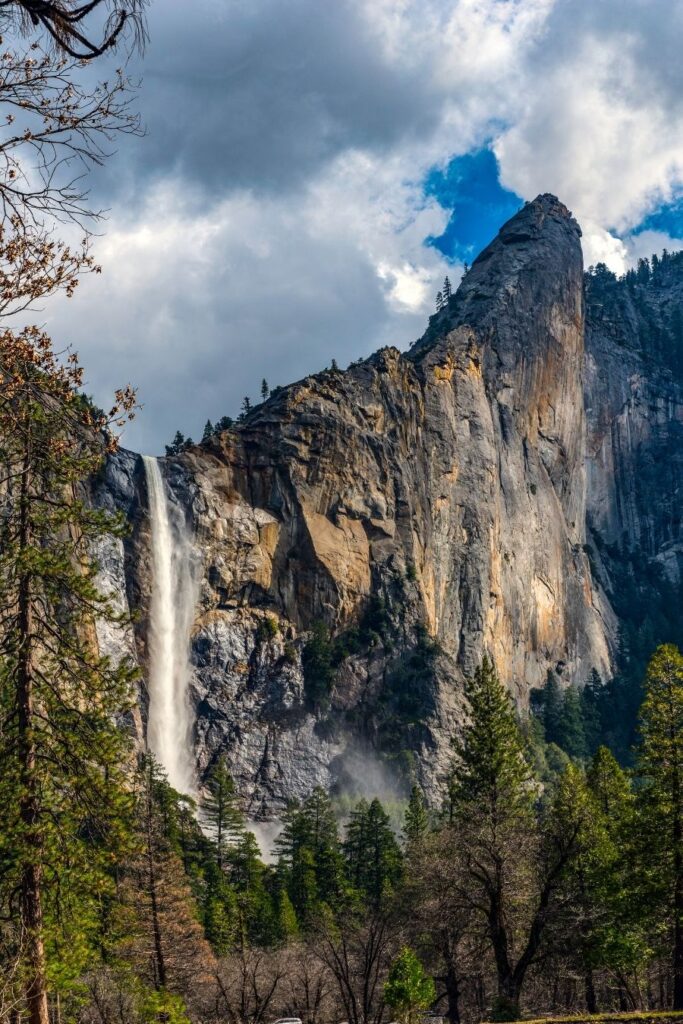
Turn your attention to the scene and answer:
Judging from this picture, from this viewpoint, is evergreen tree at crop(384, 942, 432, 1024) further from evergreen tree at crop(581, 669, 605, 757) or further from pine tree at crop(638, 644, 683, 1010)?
evergreen tree at crop(581, 669, 605, 757)

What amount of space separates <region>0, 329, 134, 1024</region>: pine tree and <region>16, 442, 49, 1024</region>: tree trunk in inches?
0.6

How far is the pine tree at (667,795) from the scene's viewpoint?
26.7m

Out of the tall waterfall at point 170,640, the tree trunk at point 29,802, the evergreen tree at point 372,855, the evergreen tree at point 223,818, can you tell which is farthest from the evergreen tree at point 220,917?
the tree trunk at point 29,802

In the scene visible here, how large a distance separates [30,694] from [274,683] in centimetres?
7081

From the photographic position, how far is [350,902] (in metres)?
50.4

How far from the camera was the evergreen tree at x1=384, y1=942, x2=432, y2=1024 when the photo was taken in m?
24.7

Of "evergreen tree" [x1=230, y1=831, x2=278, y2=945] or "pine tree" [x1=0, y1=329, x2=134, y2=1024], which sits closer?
"pine tree" [x1=0, y1=329, x2=134, y2=1024]

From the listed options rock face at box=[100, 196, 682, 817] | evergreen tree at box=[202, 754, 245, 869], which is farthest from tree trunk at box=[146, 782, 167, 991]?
rock face at box=[100, 196, 682, 817]

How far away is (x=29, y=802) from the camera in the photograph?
14.3 m

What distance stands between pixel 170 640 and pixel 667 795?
59576 millimetres

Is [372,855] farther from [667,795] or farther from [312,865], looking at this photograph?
[667,795]

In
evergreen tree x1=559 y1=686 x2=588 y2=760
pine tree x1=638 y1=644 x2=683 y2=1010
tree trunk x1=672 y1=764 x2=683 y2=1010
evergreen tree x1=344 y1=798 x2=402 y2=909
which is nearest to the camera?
tree trunk x1=672 y1=764 x2=683 y2=1010

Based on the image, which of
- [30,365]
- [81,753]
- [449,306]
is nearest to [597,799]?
[81,753]

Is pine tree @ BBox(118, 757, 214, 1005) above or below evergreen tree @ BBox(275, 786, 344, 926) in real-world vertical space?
below
